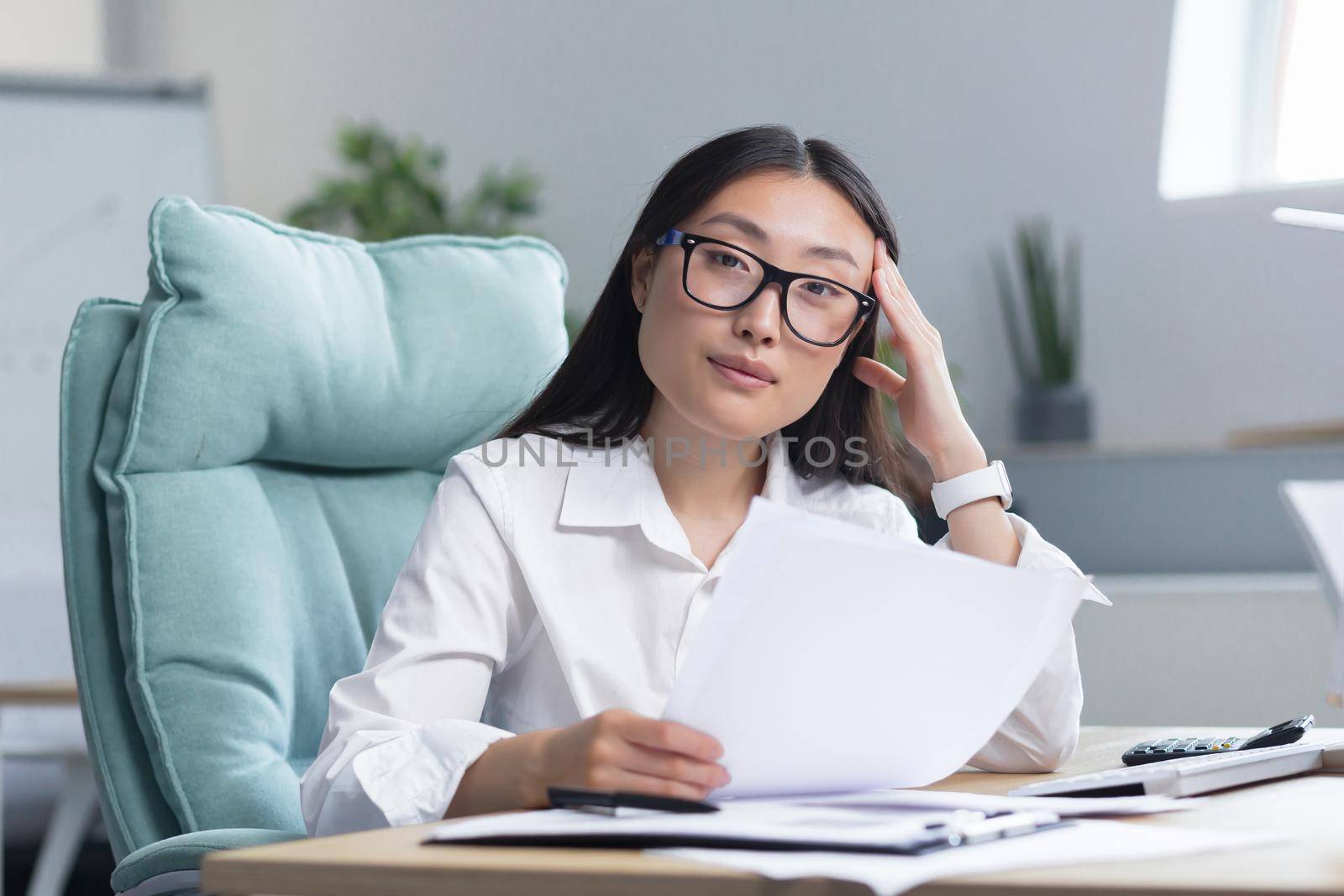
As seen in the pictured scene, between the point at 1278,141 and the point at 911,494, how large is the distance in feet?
8.02

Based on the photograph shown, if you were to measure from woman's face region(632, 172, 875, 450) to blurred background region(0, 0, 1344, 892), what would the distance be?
5.83 ft

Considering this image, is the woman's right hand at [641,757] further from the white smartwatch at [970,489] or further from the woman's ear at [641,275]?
the woman's ear at [641,275]

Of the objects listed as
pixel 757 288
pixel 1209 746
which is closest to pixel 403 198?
pixel 757 288

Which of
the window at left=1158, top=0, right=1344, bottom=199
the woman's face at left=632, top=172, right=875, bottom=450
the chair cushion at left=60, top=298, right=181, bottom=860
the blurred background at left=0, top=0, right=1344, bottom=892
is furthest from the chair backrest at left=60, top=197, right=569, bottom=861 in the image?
the window at left=1158, top=0, right=1344, bottom=199

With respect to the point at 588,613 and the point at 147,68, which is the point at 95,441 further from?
the point at 147,68

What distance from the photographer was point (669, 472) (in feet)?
4.30

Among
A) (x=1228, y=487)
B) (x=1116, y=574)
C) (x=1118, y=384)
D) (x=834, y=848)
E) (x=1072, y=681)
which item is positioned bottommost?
(x=1116, y=574)

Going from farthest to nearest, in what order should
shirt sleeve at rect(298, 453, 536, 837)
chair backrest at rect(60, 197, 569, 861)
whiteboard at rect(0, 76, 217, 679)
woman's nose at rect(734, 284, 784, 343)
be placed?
whiteboard at rect(0, 76, 217, 679)
chair backrest at rect(60, 197, 569, 861)
woman's nose at rect(734, 284, 784, 343)
shirt sleeve at rect(298, 453, 536, 837)

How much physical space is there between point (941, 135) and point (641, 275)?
2.42m

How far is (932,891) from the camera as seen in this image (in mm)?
557

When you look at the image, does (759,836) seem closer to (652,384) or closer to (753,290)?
(753,290)

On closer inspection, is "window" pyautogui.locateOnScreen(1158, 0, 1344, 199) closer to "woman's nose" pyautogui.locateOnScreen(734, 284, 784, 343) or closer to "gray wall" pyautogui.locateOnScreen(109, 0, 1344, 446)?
"gray wall" pyautogui.locateOnScreen(109, 0, 1344, 446)

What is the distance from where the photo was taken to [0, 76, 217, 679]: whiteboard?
3463mm

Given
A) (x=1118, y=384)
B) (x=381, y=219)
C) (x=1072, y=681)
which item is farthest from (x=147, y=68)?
(x=1072, y=681)
